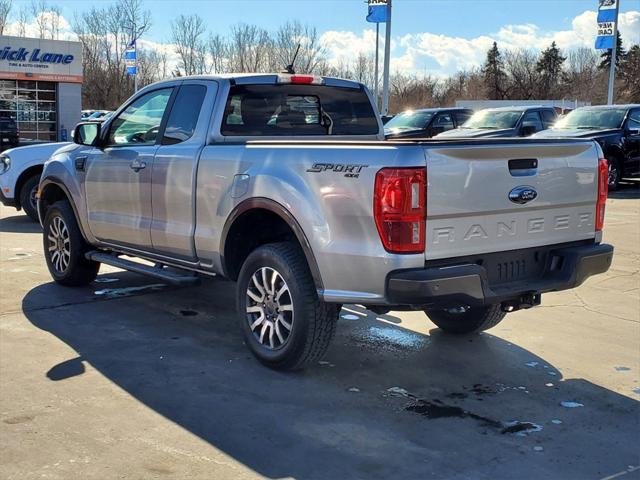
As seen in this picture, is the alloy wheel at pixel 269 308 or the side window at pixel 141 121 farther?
the side window at pixel 141 121

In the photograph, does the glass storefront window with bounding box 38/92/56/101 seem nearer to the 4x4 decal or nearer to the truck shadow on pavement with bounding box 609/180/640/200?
the truck shadow on pavement with bounding box 609/180/640/200

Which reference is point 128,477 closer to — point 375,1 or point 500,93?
point 375,1

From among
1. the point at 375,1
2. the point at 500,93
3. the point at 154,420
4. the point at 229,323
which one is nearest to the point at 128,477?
the point at 154,420

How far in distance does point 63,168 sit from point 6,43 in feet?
96.5

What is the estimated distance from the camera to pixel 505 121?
55.6 feet

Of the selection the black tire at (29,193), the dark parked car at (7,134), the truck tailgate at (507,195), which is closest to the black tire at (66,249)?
the truck tailgate at (507,195)

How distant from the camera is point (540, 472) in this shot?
3516 millimetres

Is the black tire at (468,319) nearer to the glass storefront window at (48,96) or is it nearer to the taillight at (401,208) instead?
the taillight at (401,208)

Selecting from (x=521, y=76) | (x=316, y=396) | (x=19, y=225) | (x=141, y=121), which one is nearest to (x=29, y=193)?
(x=19, y=225)

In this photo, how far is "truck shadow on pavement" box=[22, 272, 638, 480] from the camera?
3.64 meters

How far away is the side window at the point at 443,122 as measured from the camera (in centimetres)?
1853

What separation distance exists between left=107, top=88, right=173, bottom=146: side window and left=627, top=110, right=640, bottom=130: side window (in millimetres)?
12557

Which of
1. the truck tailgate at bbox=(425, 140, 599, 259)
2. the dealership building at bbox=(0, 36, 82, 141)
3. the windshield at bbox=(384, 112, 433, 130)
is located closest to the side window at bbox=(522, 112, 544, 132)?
the windshield at bbox=(384, 112, 433, 130)

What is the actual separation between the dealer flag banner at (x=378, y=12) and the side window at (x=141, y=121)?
71.5 ft
